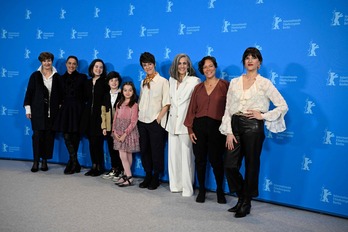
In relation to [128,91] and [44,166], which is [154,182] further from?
[44,166]

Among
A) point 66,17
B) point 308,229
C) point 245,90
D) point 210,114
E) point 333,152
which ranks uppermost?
point 66,17

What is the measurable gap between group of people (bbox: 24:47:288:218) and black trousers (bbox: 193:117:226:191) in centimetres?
1

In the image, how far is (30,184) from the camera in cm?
410

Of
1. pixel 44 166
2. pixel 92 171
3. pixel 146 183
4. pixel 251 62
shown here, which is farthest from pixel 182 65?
pixel 44 166

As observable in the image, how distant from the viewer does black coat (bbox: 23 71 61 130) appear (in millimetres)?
4617

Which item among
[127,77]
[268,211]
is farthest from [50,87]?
[268,211]

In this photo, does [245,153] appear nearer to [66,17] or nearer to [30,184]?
[30,184]

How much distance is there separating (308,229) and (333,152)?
874mm

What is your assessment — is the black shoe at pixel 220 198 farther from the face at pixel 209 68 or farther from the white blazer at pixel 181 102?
the face at pixel 209 68

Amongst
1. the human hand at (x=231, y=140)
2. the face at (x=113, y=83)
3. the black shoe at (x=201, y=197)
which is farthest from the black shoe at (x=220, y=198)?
the face at (x=113, y=83)

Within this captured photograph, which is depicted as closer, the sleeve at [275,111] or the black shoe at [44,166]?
the sleeve at [275,111]

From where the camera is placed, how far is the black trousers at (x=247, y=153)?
122 inches

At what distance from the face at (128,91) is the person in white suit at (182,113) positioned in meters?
0.55

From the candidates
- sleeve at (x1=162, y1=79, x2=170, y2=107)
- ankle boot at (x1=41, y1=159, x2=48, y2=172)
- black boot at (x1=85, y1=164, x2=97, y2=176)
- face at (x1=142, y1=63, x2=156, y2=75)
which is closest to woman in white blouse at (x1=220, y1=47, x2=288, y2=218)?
sleeve at (x1=162, y1=79, x2=170, y2=107)
